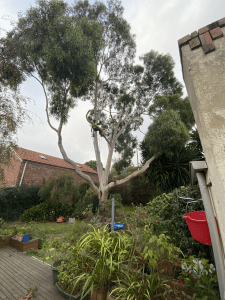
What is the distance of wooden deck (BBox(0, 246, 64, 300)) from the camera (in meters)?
2.42

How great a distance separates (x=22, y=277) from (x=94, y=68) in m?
9.41

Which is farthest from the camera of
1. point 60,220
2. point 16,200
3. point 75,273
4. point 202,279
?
point 16,200

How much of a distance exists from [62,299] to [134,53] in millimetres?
14254

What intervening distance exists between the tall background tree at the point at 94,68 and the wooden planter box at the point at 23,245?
17.9 ft

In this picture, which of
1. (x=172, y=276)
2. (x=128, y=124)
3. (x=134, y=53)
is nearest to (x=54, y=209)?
(x=128, y=124)

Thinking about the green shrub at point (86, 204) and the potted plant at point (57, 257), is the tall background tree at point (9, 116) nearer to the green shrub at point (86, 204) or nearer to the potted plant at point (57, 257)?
the potted plant at point (57, 257)

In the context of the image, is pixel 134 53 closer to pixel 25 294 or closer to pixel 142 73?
pixel 142 73

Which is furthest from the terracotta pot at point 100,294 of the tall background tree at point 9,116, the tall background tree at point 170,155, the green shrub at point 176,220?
the tall background tree at point 170,155

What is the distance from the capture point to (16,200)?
1011 centimetres

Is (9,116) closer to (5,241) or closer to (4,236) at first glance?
(4,236)

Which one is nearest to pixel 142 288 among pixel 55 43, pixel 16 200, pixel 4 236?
pixel 4 236

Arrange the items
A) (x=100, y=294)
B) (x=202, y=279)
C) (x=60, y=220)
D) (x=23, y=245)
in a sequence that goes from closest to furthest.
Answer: (x=202, y=279), (x=100, y=294), (x=23, y=245), (x=60, y=220)

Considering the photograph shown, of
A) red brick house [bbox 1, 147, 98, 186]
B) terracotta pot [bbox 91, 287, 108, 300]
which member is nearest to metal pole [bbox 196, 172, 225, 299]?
terracotta pot [bbox 91, 287, 108, 300]

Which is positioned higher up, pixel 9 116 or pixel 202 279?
pixel 9 116
